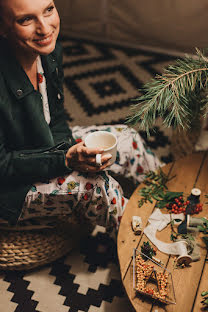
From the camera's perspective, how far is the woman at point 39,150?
122 centimetres

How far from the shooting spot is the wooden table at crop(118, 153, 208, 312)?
116 centimetres

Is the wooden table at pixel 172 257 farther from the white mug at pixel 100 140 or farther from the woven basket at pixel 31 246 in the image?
the woven basket at pixel 31 246

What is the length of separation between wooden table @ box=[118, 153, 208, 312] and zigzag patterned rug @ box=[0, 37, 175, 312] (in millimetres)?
312

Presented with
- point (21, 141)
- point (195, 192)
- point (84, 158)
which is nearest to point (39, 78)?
point (21, 141)

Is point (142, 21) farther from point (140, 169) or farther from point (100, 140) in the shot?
point (100, 140)

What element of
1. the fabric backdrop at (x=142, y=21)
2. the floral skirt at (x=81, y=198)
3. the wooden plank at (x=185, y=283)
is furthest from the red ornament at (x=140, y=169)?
the fabric backdrop at (x=142, y=21)

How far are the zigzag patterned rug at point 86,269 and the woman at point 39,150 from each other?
→ 29cm

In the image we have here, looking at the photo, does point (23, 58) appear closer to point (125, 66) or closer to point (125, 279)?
point (125, 279)

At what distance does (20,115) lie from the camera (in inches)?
52.6

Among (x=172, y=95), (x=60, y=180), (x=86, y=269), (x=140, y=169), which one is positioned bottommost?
(x=86, y=269)

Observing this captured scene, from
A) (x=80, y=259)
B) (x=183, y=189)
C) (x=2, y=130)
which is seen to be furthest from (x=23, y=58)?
(x=80, y=259)

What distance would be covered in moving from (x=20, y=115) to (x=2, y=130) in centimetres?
9

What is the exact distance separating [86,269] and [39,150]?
2.20 feet

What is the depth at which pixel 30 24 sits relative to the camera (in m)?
1.14
